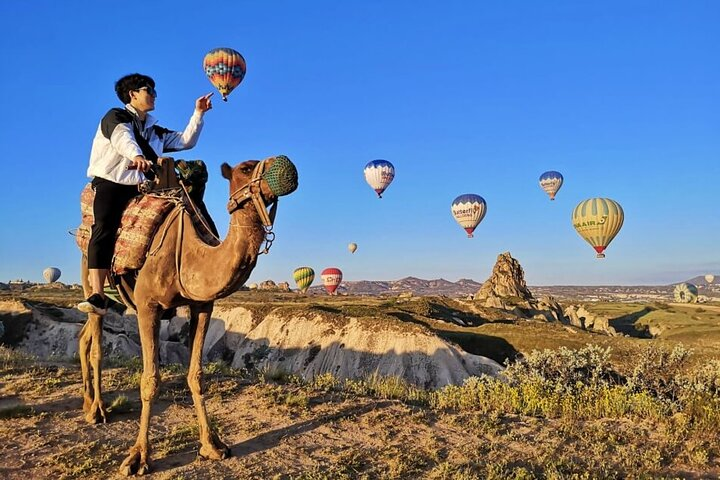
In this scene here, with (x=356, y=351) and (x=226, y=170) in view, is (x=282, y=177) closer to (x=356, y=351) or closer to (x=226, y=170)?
(x=226, y=170)

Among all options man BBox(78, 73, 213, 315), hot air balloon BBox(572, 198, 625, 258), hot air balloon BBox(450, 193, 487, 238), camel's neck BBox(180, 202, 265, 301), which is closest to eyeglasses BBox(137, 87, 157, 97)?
man BBox(78, 73, 213, 315)

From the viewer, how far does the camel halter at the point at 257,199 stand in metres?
5.37

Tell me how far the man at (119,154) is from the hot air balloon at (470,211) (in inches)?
3140

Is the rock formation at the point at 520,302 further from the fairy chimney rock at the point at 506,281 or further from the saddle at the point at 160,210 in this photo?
the saddle at the point at 160,210

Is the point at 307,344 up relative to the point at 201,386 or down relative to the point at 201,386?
down

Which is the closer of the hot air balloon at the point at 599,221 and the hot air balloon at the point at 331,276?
the hot air balloon at the point at 599,221

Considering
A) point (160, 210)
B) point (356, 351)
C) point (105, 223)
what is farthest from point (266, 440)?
point (356, 351)

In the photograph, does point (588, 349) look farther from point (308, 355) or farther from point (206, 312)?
point (308, 355)

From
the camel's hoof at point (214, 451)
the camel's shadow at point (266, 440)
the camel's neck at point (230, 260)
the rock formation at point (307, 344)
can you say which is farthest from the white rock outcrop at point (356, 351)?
the camel's neck at point (230, 260)

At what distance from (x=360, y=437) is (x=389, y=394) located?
3194 mm

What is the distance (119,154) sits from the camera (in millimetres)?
6590

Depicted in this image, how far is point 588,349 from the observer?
42.9 ft

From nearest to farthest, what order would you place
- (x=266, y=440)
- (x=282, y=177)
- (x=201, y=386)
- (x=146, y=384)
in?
(x=282, y=177), (x=146, y=384), (x=201, y=386), (x=266, y=440)

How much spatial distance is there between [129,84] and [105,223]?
1978mm
